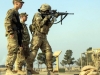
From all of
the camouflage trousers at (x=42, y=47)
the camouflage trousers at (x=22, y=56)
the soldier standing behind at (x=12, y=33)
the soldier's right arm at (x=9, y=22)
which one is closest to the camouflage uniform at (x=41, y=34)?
the camouflage trousers at (x=42, y=47)

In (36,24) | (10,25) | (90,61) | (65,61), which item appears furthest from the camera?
(65,61)

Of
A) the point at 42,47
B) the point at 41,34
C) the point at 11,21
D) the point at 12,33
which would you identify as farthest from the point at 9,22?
the point at 42,47

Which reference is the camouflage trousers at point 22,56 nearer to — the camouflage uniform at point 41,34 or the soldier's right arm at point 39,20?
the camouflage uniform at point 41,34

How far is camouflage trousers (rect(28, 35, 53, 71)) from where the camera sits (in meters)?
6.85

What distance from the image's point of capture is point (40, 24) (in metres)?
6.86

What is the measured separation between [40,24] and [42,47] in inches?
24.0

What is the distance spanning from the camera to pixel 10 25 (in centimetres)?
598

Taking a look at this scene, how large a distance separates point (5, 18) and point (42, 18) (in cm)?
124

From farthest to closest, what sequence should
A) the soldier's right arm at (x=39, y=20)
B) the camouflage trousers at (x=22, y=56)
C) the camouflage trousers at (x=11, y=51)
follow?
the soldier's right arm at (x=39, y=20) → the camouflage trousers at (x=22, y=56) → the camouflage trousers at (x=11, y=51)

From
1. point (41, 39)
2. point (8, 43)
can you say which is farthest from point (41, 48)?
point (8, 43)

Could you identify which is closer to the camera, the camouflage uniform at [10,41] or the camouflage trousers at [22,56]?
the camouflage uniform at [10,41]

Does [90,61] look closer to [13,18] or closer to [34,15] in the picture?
[34,15]

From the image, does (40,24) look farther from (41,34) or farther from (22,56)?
(22,56)

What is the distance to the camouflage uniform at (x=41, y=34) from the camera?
6.86m
